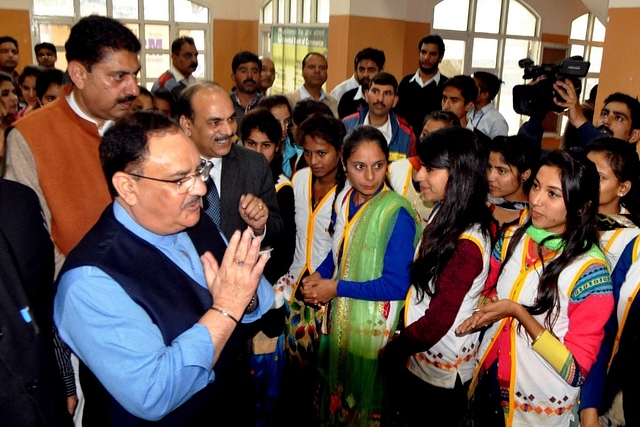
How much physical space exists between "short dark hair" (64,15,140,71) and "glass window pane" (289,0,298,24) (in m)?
8.20

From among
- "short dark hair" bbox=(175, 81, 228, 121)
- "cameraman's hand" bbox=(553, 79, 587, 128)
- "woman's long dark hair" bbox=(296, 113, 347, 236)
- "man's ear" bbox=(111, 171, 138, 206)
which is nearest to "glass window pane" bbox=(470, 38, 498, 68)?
"cameraman's hand" bbox=(553, 79, 587, 128)

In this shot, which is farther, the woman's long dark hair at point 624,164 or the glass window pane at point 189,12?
the glass window pane at point 189,12

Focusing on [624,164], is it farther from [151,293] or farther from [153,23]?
[153,23]

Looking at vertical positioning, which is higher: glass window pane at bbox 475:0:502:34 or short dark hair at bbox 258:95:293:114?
glass window pane at bbox 475:0:502:34

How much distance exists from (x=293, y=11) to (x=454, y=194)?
8.91 metres

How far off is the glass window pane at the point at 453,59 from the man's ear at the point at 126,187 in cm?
835

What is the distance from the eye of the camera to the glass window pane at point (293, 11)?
9609 mm

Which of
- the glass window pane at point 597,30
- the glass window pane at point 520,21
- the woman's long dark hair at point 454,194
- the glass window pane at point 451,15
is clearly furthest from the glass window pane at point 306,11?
the woman's long dark hair at point 454,194

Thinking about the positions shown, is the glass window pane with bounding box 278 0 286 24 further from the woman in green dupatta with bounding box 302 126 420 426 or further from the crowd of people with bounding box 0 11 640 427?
the woman in green dupatta with bounding box 302 126 420 426

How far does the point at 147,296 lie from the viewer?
1.20 meters

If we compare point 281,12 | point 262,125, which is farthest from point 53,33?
point 262,125

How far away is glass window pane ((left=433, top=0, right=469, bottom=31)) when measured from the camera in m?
8.45

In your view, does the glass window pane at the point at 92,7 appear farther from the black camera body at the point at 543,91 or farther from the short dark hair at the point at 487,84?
the black camera body at the point at 543,91

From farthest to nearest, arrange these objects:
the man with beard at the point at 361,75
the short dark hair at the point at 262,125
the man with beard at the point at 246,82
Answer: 1. the man with beard at the point at 361,75
2. the man with beard at the point at 246,82
3. the short dark hair at the point at 262,125
